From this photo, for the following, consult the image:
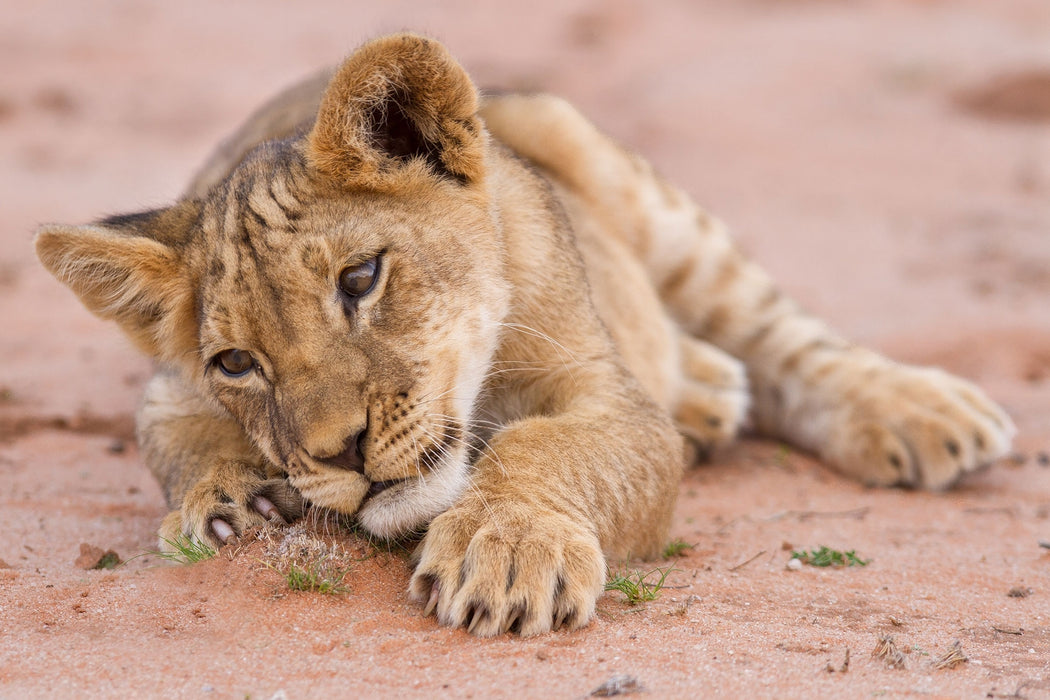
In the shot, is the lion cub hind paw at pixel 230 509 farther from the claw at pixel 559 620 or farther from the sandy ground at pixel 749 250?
the claw at pixel 559 620

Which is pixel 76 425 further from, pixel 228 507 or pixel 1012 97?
pixel 1012 97

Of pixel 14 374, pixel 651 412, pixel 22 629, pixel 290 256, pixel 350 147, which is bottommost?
pixel 14 374

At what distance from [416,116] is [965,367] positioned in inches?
155

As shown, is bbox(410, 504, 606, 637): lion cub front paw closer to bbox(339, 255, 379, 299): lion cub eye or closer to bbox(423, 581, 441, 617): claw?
bbox(423, 581, 441, 617): claw

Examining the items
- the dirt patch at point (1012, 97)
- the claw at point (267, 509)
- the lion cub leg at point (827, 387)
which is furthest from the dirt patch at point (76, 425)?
the dirt patch at point (1012, 97)

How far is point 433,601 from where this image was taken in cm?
291

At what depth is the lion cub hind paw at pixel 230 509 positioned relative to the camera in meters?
3.37

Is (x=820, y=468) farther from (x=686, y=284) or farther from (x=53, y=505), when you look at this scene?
(x=53, y=505)

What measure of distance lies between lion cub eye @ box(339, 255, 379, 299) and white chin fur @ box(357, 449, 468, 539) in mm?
523

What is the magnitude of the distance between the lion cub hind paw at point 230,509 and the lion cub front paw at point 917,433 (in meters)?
2.67

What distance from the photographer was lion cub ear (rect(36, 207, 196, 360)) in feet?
11.5

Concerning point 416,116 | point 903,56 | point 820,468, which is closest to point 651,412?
point 416,116

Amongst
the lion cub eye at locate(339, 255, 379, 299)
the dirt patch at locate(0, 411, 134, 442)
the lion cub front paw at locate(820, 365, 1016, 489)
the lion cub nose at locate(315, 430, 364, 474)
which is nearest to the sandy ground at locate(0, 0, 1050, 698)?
the dirt patch at locate(0, 411, 134, 442)

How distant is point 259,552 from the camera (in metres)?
3.19
